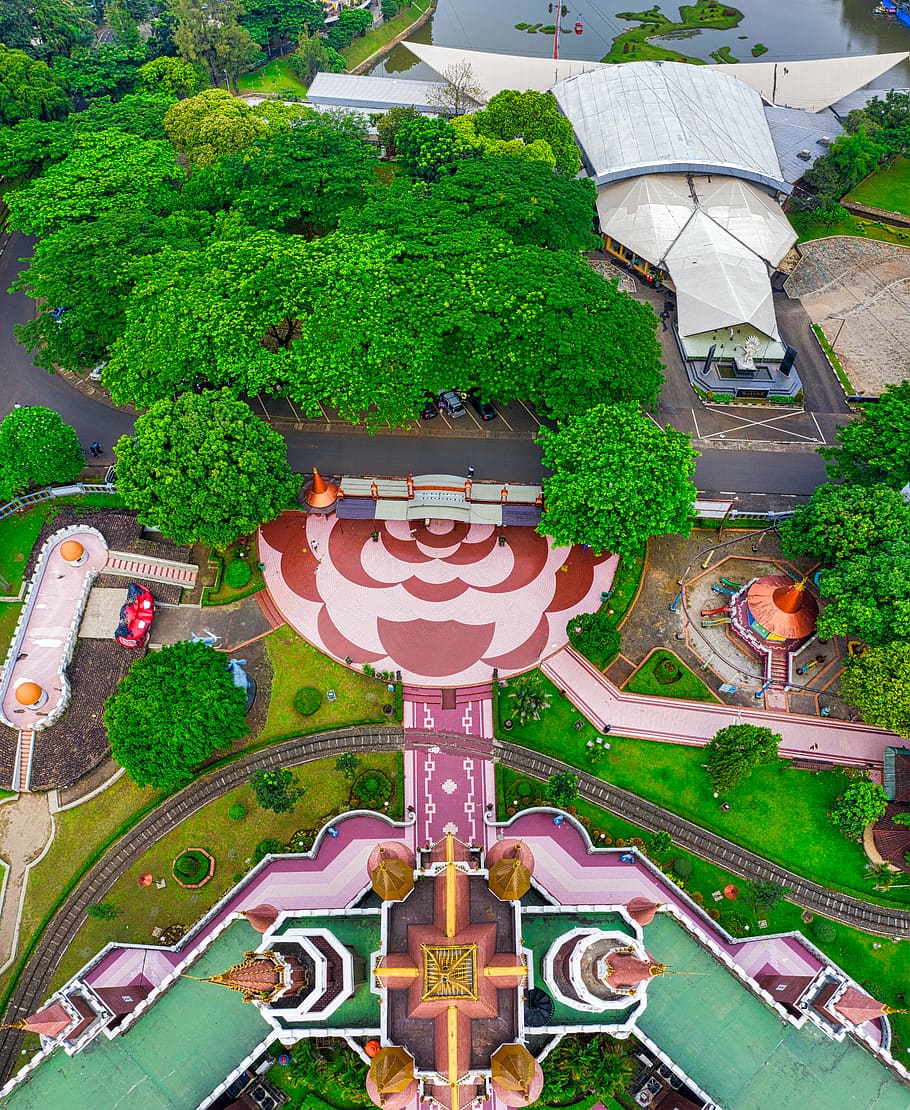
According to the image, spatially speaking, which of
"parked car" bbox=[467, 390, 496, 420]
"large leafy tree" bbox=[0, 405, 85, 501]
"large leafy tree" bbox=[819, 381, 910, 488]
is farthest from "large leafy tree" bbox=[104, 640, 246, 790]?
"large leafy tree" bbox=[819, 381, 910, 488]

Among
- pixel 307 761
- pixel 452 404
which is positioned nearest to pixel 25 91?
pixel 452 404

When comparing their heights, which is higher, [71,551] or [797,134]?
[797,134]

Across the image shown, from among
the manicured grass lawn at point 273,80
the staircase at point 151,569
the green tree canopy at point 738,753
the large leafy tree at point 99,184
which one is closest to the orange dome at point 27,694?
the staircase at point 151,569

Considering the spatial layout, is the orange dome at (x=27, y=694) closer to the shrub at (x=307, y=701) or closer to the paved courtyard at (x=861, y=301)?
the shrub at (x=307, y=701)

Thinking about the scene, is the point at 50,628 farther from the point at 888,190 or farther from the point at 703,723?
the point at 888,190

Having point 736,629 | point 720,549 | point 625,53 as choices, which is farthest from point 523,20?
point 736,629
